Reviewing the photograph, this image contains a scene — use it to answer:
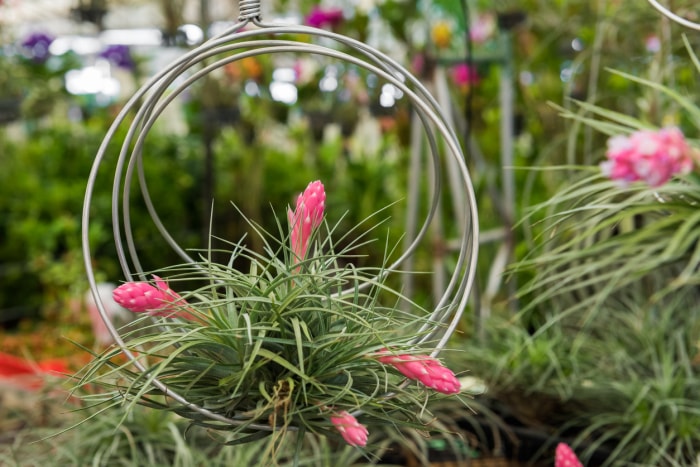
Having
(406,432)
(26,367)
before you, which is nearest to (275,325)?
(406,432)

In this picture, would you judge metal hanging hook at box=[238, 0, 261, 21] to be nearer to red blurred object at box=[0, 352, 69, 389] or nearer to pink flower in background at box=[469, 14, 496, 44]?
red blurred object at box=[0, 352, 69, 389]

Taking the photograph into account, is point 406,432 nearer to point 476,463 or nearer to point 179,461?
point 476,463

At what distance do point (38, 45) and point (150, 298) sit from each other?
2513 mm

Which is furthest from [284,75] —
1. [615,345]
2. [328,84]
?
[615,345]

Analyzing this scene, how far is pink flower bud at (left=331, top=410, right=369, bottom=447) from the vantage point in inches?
22.9

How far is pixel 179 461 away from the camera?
114cm

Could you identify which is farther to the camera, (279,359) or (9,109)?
(9,109)

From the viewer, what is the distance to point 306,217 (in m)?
0.71

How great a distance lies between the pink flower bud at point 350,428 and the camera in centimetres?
58

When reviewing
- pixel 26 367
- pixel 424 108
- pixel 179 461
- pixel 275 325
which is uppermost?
pixel 424 108

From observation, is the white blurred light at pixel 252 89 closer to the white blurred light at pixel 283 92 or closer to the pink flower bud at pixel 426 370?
the white blurred light at pixel 283 92

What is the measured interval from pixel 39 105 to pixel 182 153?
0.57 m

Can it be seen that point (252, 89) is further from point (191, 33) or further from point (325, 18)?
point (191, 33)

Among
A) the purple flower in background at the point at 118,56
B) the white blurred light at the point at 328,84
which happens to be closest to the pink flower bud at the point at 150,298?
the white blurred light at the point at 328,84
